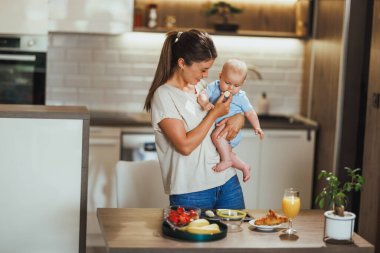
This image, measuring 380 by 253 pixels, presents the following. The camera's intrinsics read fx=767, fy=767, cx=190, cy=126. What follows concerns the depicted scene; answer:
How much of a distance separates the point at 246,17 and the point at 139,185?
93.5 inches

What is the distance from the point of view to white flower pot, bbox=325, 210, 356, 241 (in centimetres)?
288

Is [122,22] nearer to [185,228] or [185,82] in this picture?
[185,82]

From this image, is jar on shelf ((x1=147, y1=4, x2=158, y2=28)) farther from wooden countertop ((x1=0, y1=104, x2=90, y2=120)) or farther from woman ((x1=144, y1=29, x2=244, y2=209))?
woman ((x1=144, y1=29, x2=244, y2=209))

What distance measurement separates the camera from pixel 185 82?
337 centimetres

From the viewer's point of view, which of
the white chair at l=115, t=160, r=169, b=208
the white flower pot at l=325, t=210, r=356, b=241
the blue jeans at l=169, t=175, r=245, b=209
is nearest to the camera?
the white flower pot at l=325, t=210, r=356, b=241

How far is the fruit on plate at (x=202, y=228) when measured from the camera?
287 centimetres

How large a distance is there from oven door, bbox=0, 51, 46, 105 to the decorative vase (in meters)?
3.07

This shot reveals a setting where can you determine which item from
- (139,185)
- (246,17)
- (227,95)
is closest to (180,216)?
(227,95)

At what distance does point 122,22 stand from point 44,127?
209 centimetres

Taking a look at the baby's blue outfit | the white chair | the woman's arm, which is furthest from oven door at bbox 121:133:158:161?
the woman's arm

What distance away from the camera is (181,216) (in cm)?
294

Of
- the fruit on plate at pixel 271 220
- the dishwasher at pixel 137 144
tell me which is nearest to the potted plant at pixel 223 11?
the dishwasher at pixel 137 144

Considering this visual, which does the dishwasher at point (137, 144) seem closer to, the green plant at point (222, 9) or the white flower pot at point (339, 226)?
the green plant at point (222, 9)

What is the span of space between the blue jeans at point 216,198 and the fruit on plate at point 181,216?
13.0 inches
